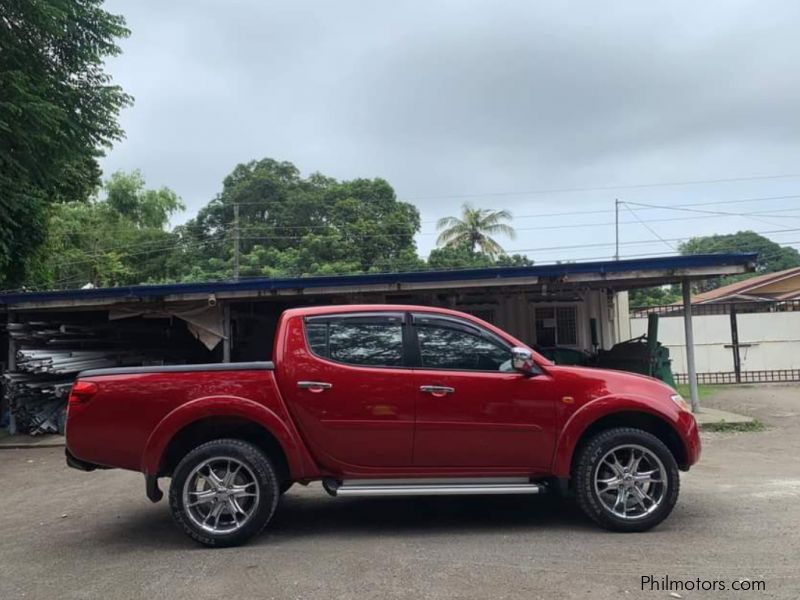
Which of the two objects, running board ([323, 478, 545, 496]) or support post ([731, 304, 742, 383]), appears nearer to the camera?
running board ([323, 478, 545, 496])

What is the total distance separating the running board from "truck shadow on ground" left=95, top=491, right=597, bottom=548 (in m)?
0.39

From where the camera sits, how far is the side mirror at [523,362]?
5.06 metres

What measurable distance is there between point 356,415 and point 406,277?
6460 millimetres

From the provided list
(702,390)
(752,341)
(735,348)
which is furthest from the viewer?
(752,341)

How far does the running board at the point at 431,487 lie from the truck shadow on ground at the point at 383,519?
39cm

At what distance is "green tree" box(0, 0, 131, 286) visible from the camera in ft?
40.8

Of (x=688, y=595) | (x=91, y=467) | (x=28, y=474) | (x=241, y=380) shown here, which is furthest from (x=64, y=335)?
(x=688, y=595)

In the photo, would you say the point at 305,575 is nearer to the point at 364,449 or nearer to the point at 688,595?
the point at 364,449

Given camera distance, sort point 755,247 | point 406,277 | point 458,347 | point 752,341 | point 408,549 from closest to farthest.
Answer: point 408,549, point 458,347, point 406,277, point 752,341, point 755,247

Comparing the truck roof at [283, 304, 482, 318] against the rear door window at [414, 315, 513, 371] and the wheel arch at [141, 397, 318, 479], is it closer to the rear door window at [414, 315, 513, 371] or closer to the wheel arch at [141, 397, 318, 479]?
the rear door window at [414, 315, 513, 371]

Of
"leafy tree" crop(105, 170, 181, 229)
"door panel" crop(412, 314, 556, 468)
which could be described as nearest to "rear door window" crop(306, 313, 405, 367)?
"door panel" crop(412, 314, 556, 468)

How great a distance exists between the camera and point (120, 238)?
34969mm

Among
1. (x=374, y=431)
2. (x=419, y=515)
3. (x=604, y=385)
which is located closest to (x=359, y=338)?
(x=374, y=431)

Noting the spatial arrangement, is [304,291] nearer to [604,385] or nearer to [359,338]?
[359,338]
